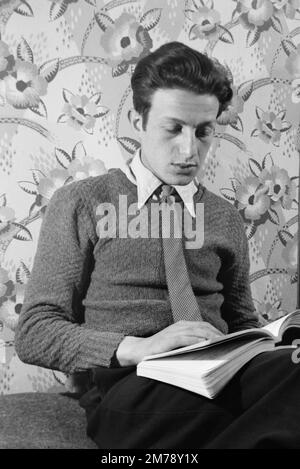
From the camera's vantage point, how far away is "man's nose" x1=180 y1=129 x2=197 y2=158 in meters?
1.46

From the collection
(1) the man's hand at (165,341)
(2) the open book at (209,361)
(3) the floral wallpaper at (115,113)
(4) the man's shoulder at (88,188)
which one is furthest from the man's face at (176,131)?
(2) the open book at (209,361)

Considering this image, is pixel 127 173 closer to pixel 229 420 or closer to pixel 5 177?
pixel 5 177

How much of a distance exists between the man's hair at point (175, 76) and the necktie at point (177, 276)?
0.25 meters

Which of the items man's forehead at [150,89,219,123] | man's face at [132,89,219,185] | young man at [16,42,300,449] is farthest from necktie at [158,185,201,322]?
man's forehead at [150,89,219,123]

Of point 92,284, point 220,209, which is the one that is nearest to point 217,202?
point 220,209

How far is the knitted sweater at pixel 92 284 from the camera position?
1280 millimetres

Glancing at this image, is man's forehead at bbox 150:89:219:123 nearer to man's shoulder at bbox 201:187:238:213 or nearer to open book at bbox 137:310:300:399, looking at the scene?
man's shoulder at bbox 201:187:238:213

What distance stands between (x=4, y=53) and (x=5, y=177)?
30 cm

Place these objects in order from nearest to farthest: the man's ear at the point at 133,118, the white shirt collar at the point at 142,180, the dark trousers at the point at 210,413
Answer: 1. the dark trousers at the point at 210,413
2. the white shirt collar at the point at 142,180
3. the man's ear at the point at 133,118

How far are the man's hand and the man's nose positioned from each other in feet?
1.42

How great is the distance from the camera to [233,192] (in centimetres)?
183

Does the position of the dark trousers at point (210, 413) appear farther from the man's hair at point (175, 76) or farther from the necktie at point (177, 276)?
the man's hair at point (175, 76)
